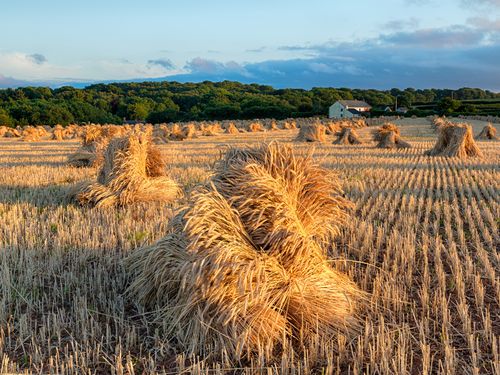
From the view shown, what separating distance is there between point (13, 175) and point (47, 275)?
889 cm

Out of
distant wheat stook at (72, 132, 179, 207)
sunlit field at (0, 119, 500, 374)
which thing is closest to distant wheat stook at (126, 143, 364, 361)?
sunlit field at (0, 119, 500, 374)

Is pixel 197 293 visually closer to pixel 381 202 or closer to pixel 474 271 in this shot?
pixel 474 271

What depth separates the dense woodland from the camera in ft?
219

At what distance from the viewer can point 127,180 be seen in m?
9.33

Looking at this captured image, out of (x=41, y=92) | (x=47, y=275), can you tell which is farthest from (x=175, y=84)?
(x=47, y=275)

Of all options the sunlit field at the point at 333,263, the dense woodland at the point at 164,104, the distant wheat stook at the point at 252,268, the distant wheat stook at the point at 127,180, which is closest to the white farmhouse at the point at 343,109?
the dense woodland at the point at 164,104

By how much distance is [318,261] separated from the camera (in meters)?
4.52

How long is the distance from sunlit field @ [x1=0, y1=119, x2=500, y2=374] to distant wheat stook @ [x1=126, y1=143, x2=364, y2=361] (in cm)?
16

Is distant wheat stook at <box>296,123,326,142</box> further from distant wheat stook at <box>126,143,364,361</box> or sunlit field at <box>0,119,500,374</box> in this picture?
distant wheat stook at <box>126,143,364,361</box>

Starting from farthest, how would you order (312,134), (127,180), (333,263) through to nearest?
(312,134) < (127,180) < (333,263)

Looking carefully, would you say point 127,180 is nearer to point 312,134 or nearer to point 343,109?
point 312,134

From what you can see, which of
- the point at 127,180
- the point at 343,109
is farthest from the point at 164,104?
the point at 127,180

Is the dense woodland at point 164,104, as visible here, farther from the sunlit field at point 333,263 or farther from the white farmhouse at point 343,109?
the sunlit field at point 333,263

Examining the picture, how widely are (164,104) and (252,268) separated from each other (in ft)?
273
